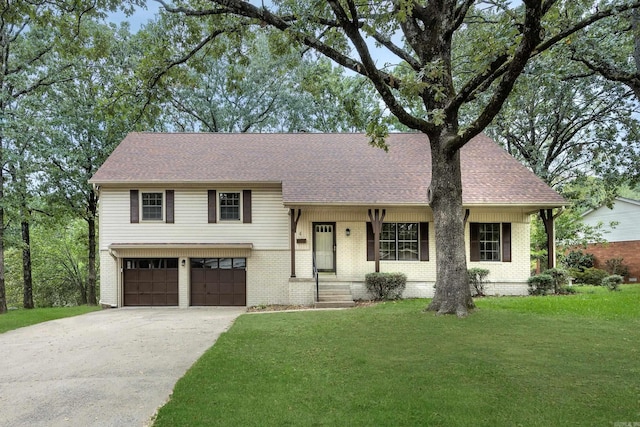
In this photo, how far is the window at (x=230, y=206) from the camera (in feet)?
52.4

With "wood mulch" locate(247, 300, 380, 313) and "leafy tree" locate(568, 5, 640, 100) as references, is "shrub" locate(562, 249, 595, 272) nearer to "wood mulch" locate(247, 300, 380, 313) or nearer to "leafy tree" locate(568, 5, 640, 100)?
"leafy tree" locate(568, 5, 640, 100)

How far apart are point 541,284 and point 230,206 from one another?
472 inches

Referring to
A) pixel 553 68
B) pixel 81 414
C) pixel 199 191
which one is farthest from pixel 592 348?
pixel 199 191

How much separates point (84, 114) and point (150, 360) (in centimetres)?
1572

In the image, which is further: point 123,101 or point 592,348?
point 123,101

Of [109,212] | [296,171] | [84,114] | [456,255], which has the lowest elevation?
[456,255]

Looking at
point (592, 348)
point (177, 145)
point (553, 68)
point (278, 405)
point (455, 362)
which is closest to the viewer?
point (278, 405)

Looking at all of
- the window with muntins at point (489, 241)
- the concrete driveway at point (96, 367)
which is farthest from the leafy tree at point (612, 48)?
the concrete driveway at point (96, 367)

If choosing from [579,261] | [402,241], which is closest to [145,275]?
[402,241]

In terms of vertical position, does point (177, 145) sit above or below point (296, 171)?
above

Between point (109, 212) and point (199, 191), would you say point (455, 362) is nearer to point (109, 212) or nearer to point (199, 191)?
point (199, 191)

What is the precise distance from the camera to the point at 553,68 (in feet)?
39.9

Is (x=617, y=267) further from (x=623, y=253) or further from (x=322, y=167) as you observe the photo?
(x=322, y=167)

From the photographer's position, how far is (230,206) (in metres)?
16.0
